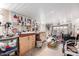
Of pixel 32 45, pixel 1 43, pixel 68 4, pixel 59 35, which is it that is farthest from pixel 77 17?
pixel 1 43

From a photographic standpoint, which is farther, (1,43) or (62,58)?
(62,58)

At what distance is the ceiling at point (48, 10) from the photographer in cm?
241

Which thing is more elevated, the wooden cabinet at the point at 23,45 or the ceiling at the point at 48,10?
the ceiling at the point at 48,10

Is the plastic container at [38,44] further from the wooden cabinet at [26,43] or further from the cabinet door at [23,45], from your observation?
the cabinet door at [23,45]

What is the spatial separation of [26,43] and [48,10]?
28.3 inches

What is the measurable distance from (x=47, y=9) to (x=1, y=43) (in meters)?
1.01

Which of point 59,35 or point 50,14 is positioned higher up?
point 50,14

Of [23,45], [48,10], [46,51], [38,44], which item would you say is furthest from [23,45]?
[48,10]

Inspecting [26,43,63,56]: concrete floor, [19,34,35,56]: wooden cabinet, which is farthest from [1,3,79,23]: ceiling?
[26,43,63,56]: concrete floor

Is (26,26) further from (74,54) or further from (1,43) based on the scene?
(74,54)

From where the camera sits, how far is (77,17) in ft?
7.88

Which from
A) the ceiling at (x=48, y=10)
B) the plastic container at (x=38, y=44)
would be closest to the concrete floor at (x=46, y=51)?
the plastic container at (x=38, y=44)

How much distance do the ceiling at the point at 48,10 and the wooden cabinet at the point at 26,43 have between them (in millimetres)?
378

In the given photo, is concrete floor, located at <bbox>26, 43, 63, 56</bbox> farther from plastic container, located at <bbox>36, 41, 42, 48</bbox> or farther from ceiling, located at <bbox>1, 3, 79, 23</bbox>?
ceiling, located at <bbox>1, 3, 79, 23</bbox>
